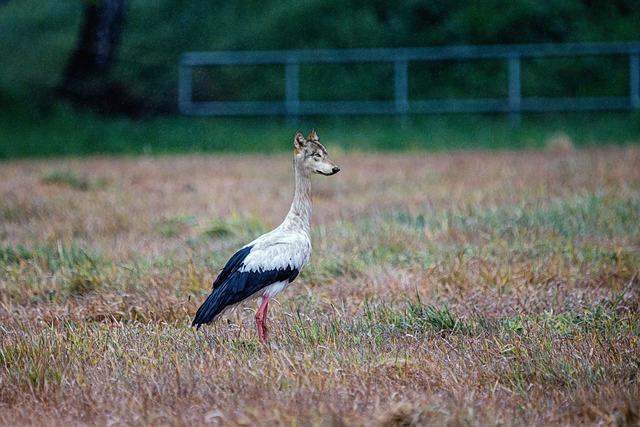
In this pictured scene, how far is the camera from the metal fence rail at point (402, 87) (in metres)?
22.9

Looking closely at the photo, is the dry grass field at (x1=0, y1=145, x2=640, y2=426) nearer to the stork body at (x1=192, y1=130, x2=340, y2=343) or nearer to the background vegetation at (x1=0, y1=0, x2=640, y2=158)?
the stork body at (x1=192, y1=130, x2=340, y2=343)

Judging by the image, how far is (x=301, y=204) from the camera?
6.34 m

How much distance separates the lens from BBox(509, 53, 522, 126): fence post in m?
22.8

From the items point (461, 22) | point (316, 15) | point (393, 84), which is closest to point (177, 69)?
point (316, 15)

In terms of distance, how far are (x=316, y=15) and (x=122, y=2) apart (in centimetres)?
548

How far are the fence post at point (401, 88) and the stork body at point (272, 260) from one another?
17044 mm

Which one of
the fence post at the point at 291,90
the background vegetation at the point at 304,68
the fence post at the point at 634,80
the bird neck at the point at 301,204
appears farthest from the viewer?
the fence post at the point at 291,90

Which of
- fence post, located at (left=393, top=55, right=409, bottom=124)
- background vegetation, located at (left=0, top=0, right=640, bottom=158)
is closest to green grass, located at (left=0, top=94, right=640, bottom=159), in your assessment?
background vegetation, located at (left=0, top=0, right=640, bottom=158)

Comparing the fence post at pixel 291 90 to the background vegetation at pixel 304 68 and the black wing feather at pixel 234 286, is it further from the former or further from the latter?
the black wing feather at pixel 234 286

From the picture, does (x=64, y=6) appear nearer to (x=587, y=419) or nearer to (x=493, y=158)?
(x=493, y=158)

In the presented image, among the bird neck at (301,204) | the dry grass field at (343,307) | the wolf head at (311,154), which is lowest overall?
the dry grass field at (343,307)

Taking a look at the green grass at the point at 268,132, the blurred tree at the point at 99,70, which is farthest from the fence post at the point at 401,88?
the blurred tree at the point at 99,70

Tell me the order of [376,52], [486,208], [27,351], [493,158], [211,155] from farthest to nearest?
[376,52], [211,155], [493,158], [486,208], [27,351]

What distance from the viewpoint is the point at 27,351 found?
5527 mm
